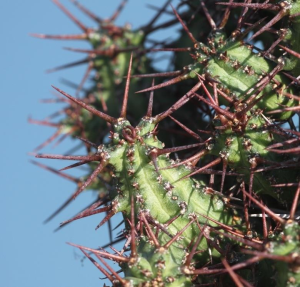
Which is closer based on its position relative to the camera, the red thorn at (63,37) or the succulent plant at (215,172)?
the succulent plant at (215,172)

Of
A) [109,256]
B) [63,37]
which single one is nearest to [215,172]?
[109,256]

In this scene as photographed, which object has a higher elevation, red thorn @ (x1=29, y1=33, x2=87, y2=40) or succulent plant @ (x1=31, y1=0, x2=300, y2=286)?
red thorn @ (x1=29, y1=33, x2=87, y2=40)

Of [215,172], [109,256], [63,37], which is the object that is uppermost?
[63,37]

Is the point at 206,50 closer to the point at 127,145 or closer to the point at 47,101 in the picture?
the point at 127,145

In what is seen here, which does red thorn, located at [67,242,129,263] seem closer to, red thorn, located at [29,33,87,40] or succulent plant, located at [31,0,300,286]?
succulent plant, located at [31,0,300,286]

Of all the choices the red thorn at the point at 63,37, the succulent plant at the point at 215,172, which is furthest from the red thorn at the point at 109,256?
the red thorn at the point at 63,37

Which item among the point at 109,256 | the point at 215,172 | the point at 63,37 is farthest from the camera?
the point at 63,37

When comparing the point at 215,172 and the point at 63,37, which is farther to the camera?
the point at 63,37

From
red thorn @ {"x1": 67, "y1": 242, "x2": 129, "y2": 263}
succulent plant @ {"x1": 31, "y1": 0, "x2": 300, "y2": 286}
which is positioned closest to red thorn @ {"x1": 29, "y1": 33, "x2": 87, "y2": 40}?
succulent plant @ {"x1": 31, "y1": 0, "x2": 300, "y2": 286}

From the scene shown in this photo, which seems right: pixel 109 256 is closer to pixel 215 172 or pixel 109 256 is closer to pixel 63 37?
pixel 215 172

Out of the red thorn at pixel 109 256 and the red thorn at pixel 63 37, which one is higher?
the red thorn at pixel 63 37

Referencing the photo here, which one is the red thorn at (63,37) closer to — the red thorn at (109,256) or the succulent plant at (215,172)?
the succulent plant at (215,172)
